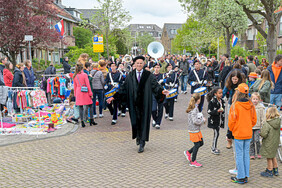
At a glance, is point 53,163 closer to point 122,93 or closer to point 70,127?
point 122,93

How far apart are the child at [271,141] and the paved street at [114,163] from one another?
0.20 meters

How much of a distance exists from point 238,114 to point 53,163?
390 centimetres

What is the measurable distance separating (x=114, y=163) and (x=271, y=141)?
310 centimetres

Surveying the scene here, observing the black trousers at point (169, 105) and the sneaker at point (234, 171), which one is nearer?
the sneaker at point (234, 171)

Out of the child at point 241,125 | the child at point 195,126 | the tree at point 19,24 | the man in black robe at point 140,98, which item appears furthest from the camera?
the tree at point 19,24

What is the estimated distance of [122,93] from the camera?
7488 mm

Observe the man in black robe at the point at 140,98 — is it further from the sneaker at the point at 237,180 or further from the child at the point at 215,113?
the sneaker at the point at 237,180

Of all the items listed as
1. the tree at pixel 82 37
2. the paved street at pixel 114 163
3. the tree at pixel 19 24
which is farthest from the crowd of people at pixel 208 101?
the tree at pixel 82 37

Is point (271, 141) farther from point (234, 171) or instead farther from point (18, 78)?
point (18, 78)

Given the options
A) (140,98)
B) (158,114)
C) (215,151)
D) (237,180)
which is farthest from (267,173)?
(158,114)

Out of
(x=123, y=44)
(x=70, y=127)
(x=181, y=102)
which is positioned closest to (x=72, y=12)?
(x=123, y=44)

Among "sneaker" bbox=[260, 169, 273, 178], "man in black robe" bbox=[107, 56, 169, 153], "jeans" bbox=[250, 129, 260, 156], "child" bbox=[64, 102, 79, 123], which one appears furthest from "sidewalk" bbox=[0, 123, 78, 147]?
"sneaker" bbox=[260, 169, 273, 178]

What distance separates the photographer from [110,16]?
109ft

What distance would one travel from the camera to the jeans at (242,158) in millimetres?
5195
